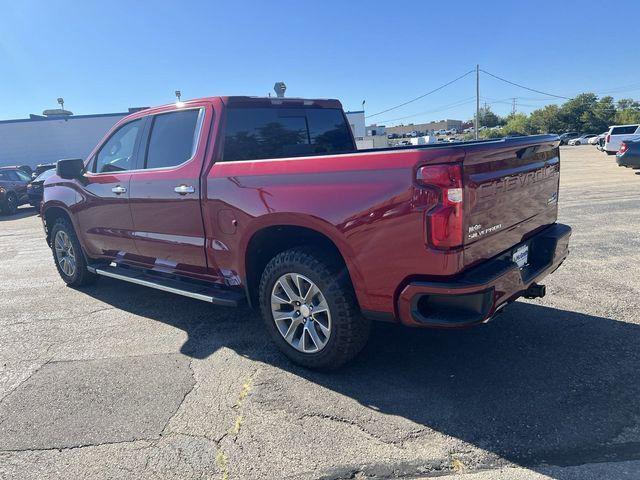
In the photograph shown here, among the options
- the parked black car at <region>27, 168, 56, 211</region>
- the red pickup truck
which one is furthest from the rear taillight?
the parked black car at <region>27, 168, 56, 211</region>

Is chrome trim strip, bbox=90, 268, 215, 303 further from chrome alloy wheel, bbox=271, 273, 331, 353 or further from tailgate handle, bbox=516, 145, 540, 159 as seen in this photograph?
tailgate handle, bbox=516, 145, 540, 159

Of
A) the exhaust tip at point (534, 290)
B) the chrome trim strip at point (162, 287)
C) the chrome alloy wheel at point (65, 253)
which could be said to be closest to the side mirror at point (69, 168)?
the chrome alloy wheel at point (65, 253)

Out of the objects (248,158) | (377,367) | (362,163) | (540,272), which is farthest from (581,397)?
(248,158)

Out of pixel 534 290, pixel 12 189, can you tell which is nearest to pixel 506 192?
pixel 534 290

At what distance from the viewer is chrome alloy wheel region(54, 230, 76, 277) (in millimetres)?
5824

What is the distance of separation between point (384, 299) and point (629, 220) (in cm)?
725

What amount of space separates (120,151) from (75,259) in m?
1.78

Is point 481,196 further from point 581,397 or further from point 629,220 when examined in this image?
point 629,220

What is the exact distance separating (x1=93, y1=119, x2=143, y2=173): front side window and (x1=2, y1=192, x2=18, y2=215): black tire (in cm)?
1362

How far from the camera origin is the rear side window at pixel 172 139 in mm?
4051

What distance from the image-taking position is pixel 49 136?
34.6 metres

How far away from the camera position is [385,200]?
2.68 metres

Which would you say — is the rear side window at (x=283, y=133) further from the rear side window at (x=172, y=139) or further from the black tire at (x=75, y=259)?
the black tire at (x=75, y=259)

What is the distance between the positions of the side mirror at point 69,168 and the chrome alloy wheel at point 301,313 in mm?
3196
